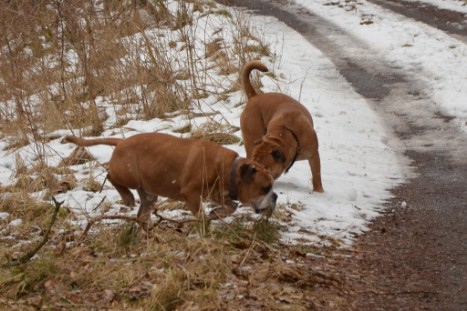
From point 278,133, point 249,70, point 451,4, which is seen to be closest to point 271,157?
point 278,133

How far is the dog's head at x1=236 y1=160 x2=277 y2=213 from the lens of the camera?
584cm

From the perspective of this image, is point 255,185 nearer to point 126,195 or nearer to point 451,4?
point 126,195

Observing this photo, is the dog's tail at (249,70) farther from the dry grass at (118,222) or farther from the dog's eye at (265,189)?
the dog's eye at (265,189)

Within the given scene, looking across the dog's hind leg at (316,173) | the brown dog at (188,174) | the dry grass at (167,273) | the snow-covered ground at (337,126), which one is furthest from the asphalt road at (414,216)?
the brown dog at (188,174)

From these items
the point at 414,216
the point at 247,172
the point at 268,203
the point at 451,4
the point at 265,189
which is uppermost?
the point at 247,172

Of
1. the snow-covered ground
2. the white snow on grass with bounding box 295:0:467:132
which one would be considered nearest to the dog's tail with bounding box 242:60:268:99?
the snow-covered ground

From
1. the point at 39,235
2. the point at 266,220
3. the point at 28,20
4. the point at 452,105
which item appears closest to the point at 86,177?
the point at 39,235

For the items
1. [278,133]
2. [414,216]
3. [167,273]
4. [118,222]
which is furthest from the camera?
[278,133]

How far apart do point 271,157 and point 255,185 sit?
0.78m

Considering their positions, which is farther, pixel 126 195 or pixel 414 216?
pixel 414 216

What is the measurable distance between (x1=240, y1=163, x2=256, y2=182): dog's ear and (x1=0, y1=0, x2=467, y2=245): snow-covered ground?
0.55 metres

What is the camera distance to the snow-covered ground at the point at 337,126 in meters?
6.84

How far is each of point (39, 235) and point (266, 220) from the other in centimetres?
187

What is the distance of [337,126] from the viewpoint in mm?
9875
